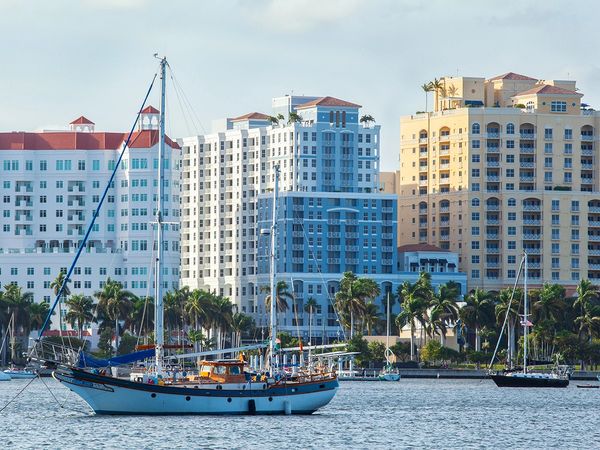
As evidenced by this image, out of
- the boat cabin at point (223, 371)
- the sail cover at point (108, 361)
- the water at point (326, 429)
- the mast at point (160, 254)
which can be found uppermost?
the mast at point (160, 254)

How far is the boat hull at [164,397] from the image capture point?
12275 centimetres

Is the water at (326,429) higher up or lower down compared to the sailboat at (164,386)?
lower down

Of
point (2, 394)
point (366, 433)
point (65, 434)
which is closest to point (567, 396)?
point (2, 394)

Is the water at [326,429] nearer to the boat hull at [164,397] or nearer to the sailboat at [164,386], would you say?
the boat hull at [164,397]

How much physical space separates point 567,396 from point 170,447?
94.6 metres

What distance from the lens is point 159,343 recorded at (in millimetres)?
122125

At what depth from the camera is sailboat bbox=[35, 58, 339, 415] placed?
403 ft

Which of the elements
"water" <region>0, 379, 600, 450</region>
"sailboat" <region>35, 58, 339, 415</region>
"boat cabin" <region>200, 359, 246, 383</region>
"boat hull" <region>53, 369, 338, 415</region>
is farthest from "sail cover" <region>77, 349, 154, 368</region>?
"boat cabin" <region>200, 359, 246, 383</region>

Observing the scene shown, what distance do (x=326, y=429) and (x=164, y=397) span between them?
1179cm

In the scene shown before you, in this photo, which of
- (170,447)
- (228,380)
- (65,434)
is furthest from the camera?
(228,380)

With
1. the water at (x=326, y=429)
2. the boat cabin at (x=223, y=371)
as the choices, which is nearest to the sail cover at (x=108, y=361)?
the water at (x=326, y=429)

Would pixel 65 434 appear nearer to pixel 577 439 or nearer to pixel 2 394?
pixel 577 439

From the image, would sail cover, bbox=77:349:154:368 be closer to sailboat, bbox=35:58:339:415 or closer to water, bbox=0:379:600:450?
sailboat, bbox=35:58:339:415

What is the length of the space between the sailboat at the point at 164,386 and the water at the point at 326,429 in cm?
103
